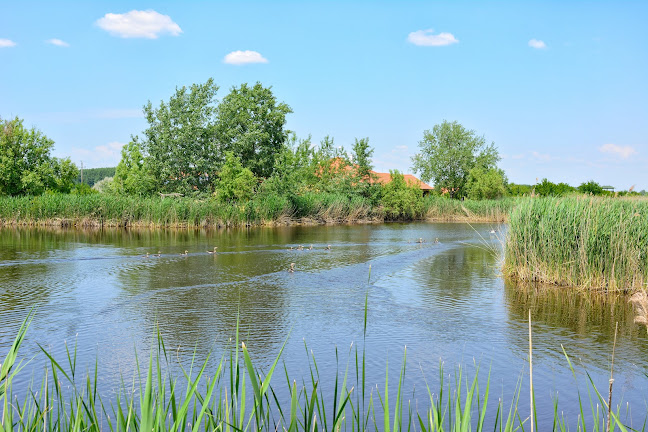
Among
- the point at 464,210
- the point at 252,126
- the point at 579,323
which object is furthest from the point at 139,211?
the point at 579,323

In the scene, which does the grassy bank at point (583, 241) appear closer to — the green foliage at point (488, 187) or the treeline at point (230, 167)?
the treeline at point (230, 167)

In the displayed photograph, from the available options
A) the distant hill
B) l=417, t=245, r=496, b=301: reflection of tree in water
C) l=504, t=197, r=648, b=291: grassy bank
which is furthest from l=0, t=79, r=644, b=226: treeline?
the distant hill

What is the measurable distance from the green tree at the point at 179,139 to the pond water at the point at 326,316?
19.5 meters

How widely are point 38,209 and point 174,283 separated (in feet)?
79.5

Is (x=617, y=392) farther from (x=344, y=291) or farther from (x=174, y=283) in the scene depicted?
(x=174, y=283)

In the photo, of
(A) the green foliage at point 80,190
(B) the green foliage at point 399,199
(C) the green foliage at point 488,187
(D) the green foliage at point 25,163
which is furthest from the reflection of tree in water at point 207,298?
(C) the green foliage at point 488,187

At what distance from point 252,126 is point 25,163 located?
15709 mm

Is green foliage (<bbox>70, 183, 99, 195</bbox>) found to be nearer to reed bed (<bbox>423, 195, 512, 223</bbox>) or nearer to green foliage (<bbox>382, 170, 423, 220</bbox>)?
green foliage (<bbox>382, 170, 423, 220</bbox>)

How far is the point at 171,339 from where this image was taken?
9.05 metres

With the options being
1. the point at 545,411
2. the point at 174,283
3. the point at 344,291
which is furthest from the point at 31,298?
the point at 545,411

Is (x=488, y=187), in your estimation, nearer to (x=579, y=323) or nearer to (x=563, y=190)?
(x=563, y=190)

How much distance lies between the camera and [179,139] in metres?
38.5

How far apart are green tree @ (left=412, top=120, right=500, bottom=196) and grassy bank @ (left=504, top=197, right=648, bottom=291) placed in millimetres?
57664

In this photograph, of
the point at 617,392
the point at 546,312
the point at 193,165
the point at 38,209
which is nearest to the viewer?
the point at 617,392
